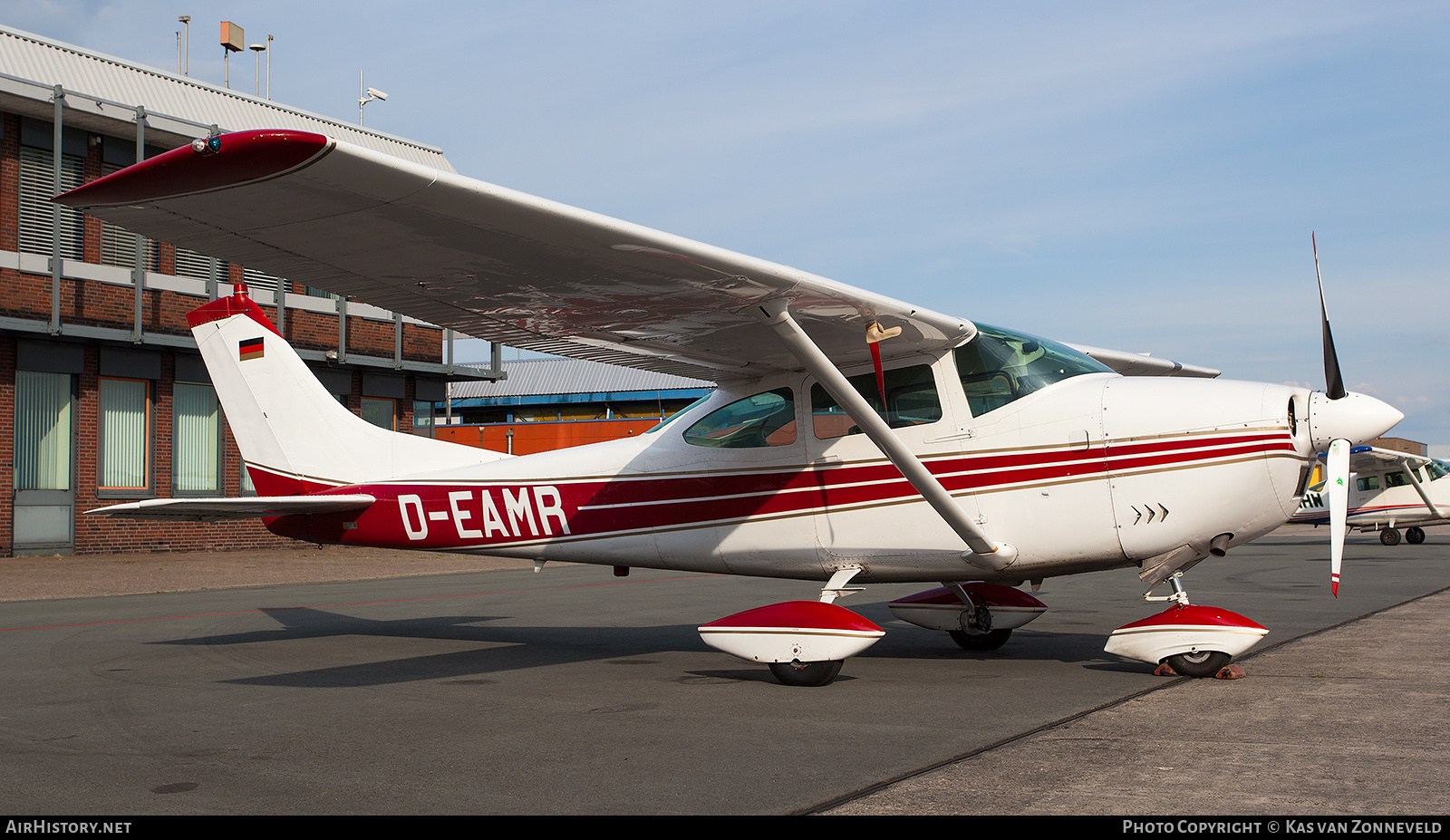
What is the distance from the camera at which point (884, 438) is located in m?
6.90

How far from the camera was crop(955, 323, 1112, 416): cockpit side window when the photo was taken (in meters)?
7.34

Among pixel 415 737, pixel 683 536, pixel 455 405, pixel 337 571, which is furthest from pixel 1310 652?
pixel 455 405

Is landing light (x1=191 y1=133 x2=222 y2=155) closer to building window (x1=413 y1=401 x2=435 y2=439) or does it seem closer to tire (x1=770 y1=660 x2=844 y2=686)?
tire (x1=770 y1=660 x2=844 y2=686)

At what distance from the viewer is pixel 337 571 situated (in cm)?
1930

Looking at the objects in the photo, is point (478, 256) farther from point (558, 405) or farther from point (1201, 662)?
point (558, 405)

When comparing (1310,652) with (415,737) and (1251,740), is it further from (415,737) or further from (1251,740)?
(415,737)

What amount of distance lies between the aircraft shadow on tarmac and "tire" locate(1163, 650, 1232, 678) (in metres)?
0.53

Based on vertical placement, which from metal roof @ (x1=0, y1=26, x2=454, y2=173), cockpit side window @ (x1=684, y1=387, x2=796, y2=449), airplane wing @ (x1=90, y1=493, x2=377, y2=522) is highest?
metal roof @ (x1=0, y1=26, x2=454, y2=173)

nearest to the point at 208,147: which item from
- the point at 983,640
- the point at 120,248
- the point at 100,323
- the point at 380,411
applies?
the point at 983,640

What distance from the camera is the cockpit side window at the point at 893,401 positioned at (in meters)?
7.52

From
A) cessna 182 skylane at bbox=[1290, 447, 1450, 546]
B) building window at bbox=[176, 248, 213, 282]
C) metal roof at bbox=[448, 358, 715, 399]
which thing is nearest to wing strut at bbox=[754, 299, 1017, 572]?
building window at bbox=[176, 248, 213, 282]

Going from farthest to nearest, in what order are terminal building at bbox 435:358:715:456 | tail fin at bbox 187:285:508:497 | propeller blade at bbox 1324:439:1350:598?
terminal building at bbox 435:358:715:456
tail fin at bbox 187:285:508:497
propeller blade at bbox 1324:439:1350:598

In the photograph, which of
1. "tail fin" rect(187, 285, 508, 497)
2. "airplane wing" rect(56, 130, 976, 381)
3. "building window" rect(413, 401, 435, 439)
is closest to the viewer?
"airplane wing" rect(56, 130, 976, 381)

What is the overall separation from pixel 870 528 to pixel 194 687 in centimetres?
483
